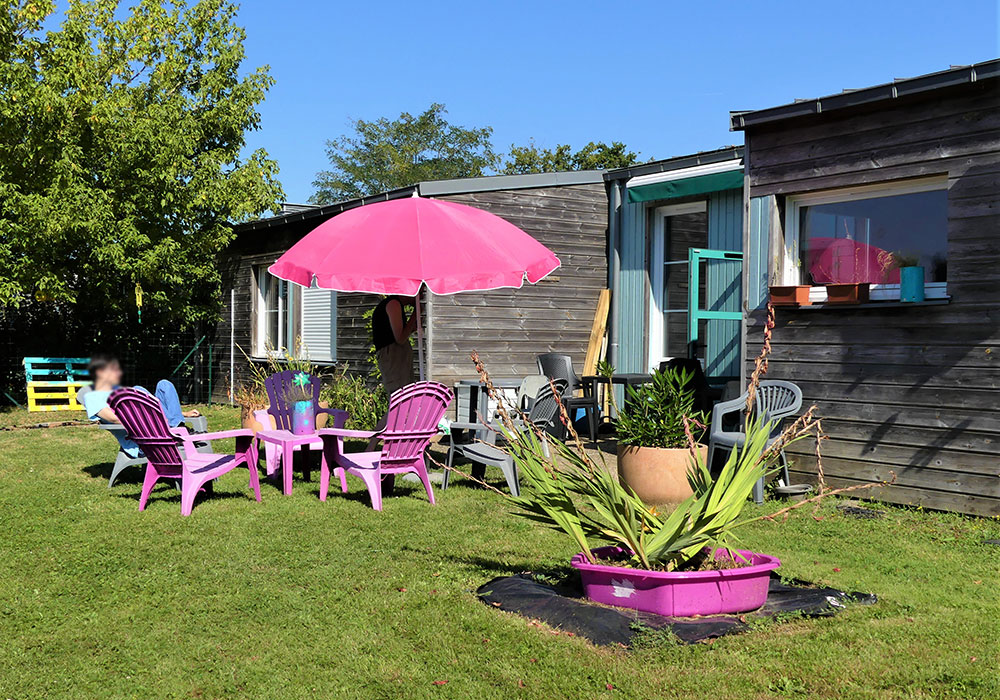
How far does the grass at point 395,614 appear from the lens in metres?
3.42

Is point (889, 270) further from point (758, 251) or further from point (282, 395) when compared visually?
point (282, 395)

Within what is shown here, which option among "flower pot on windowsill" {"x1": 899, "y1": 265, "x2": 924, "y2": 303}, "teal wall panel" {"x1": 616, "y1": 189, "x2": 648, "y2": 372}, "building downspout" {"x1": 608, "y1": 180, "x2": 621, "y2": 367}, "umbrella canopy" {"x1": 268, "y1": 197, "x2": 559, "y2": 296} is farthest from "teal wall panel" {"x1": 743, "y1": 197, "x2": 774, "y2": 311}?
"building downspout" {"x1": 608, "y1": 180, "x2": 621, "y2": 367}

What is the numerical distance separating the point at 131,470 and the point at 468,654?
5663 millimetres

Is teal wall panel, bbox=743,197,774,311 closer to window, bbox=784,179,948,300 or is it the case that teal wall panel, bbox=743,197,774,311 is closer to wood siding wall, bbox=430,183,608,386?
window, bbox=784,179,948,300

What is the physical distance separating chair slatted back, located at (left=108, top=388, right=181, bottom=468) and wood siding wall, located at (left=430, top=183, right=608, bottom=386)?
473cm

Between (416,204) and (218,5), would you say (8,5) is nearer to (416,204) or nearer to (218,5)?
(218,5)

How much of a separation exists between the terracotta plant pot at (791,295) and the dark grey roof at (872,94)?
135cm

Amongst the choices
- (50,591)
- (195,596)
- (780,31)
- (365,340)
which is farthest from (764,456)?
(780,31)

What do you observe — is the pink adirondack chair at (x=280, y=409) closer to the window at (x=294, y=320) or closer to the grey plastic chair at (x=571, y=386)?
the grey plastic chair at (x=571, y=386)

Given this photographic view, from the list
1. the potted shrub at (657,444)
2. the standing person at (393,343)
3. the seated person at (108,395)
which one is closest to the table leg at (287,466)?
the seated person at (108,395)

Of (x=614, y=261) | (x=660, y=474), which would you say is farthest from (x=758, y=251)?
(x=614, y=261)

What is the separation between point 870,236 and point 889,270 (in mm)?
328

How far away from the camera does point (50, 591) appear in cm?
460

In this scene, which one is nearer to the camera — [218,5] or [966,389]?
[966,389]
